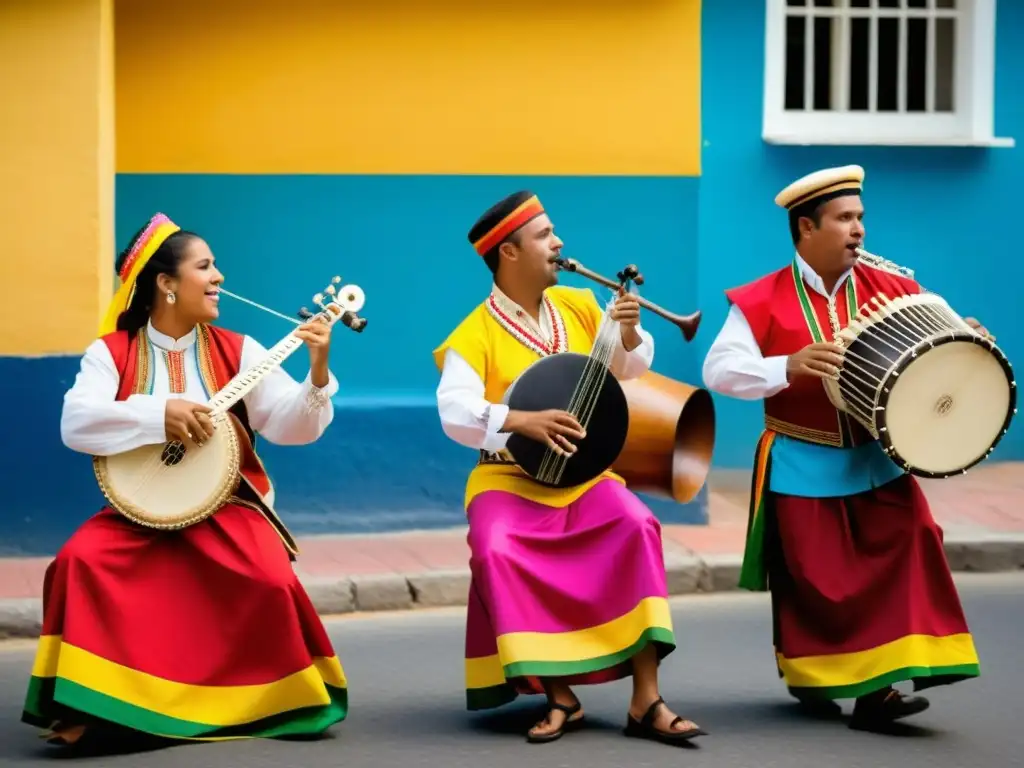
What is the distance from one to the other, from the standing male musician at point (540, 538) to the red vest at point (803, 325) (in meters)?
0.41

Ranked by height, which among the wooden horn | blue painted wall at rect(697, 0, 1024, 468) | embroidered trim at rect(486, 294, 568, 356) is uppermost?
blue painted wall at rect(697, 0, 1024, 468)

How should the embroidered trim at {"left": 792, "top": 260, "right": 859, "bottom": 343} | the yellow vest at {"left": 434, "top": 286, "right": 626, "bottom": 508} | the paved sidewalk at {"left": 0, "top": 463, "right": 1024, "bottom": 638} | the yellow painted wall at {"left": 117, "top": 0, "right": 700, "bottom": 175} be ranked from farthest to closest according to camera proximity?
the yellow painted wall at {"left": 117, "top": 0, "right": 700, "bottom": 175} → the paved sidewalk at {"left": 0, "top": 463, "right": 1024, "bottom": 638} → the embroidered trim at {"left": 792, "top": 260, "right": 859, "bottom": 343} → the yellow vest at {"left": 434, "top": 286, "right": 626, "bottom": 508}

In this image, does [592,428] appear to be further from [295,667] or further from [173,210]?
[173,210]

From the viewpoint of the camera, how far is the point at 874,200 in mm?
12258

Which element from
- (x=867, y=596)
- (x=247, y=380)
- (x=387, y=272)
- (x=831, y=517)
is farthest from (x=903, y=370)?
(x=387, y=272)

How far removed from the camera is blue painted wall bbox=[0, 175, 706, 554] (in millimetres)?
10562

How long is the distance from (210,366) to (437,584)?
2.74 m

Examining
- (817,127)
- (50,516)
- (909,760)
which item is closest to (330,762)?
(909,760)

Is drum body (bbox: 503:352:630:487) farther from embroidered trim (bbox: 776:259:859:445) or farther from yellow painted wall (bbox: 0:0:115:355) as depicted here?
yellow painted wall (bbox: 0:0:115:355)

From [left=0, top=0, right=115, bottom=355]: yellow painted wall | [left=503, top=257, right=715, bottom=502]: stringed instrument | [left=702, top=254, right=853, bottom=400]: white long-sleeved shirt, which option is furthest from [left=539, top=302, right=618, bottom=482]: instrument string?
[left=0, top=0, right=115, bottom=355]: yellow painted wall

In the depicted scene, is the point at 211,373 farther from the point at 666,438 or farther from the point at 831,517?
the point at 666,438

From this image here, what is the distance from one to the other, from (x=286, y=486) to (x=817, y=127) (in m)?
3.83

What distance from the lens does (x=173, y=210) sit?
1055 cm

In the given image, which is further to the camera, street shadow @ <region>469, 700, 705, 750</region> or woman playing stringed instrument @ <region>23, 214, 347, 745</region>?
street shadow @ <region>469, 700, 705, 750</region>
